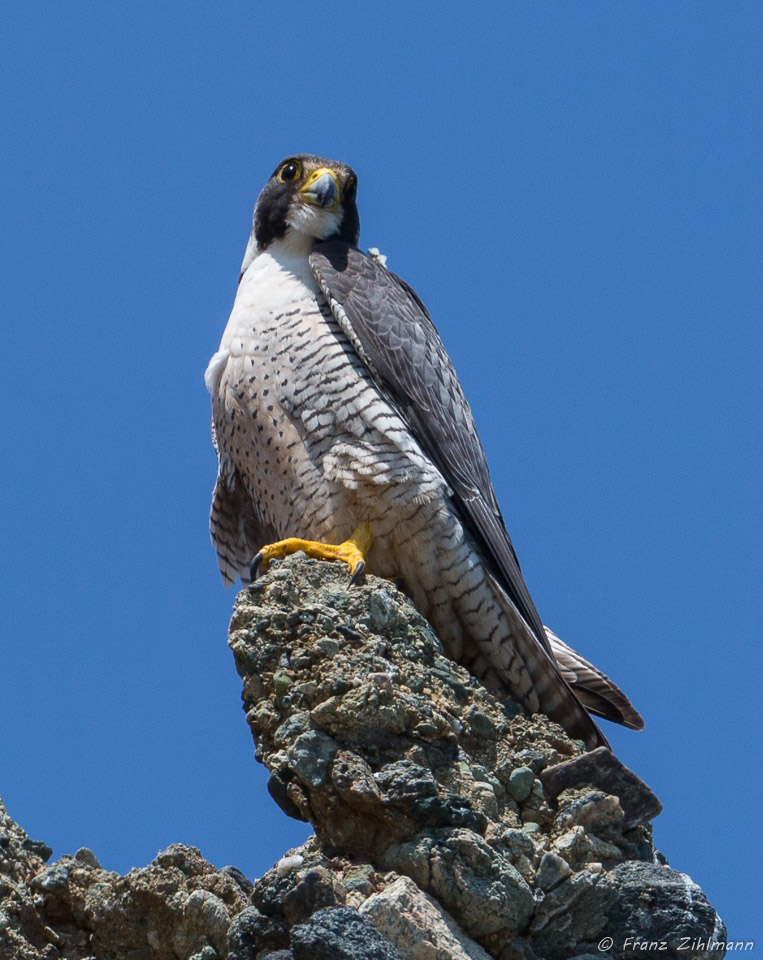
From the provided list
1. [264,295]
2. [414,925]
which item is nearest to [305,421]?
[264,295]

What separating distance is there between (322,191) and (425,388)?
1539mm

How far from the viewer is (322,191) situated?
787cm

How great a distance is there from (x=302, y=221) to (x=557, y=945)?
4319mm

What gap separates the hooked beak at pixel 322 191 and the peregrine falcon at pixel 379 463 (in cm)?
42

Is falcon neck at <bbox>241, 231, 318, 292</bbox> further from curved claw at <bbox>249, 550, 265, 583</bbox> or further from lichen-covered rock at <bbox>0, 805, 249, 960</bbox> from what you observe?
lichen-covered rock at <bbox>0, 805, 249, 960</bbox>

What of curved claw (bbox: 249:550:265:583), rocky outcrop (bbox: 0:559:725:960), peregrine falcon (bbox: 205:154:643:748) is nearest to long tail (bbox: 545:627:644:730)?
peregrine falcon (bbox: 205:154:643:748)

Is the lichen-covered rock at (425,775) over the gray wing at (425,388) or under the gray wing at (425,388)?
under

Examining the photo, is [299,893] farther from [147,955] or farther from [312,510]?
[312,510]

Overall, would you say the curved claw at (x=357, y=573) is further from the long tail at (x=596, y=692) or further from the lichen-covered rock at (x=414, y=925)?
the lichen-covered rock at (x=414, y=925)

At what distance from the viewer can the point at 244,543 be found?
7785mm

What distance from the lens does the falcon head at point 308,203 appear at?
789 cm

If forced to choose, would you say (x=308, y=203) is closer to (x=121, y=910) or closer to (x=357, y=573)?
(x=357, y=573)

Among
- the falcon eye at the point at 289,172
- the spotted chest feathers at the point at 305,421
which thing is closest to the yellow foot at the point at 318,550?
the spotted chest feathers at the point at 305,421

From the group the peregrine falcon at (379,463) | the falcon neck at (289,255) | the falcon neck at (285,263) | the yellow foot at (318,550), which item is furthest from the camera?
the falcon neck at (289,255)
